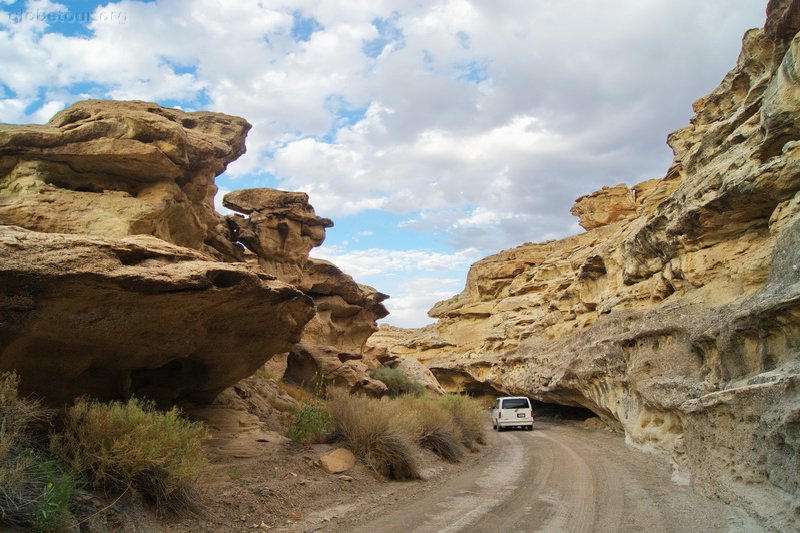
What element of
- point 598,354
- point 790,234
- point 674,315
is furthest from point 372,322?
point 790,234

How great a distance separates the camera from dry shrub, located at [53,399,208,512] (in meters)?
5.70

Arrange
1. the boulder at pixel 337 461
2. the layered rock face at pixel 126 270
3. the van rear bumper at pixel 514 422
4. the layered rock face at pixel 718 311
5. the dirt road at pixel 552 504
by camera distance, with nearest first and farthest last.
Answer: the layered rock face at pixel 126 270 → the dirt road at pixel 552 504 → the layered rock face at pixel 718 311 → the boulder at pixel 337 461 → the van rear bumper at pixel 514 422

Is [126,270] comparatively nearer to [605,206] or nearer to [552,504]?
[552,504]

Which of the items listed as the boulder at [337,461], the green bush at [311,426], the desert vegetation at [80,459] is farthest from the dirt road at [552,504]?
the green bush at [311,426]

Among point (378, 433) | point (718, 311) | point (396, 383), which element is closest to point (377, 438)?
point (378, 433)

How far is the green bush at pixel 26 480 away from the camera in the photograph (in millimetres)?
4391

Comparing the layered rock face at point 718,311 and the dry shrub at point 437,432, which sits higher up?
the layered rock face at point 718,311

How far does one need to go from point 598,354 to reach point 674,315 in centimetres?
538

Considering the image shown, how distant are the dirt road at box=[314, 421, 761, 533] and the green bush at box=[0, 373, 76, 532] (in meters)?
3.33

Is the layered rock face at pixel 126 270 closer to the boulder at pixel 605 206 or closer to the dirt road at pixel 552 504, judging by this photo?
the dirt road at pixel 552 504

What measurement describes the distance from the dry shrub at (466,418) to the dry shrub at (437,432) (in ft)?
2.94

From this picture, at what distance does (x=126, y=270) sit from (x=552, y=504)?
740 cm

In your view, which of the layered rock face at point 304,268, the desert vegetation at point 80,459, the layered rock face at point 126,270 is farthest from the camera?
the layered rock face at point 304,268

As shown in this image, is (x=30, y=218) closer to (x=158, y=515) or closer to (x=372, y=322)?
(x=158, y=515)
